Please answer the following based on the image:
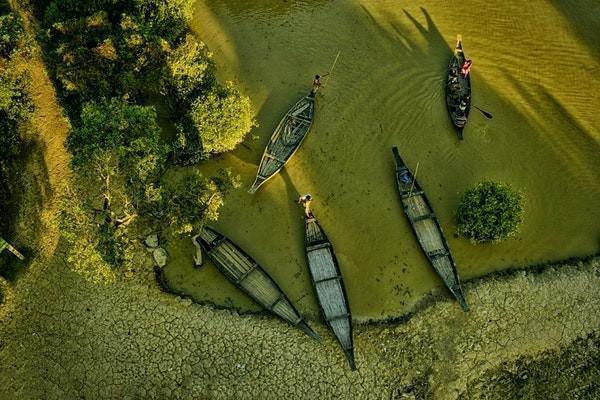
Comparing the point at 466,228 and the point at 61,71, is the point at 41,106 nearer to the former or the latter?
the point at 61,71

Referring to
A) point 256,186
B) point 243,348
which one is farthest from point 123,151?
point 243,348

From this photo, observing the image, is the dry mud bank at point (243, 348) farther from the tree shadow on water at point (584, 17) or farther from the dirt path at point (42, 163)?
the tree shadow on water at point (584, 17)

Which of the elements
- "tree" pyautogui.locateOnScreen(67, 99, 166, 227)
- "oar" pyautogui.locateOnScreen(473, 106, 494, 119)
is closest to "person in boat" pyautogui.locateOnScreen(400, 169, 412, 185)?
"oar" pyautogui.locateOnScreen(473, 106, 494, 119)

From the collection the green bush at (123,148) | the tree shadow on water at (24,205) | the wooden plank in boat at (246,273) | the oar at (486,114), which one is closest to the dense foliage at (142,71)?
the green bush at (123,148)

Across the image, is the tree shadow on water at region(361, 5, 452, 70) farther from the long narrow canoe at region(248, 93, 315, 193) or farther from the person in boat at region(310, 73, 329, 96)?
the long narrow canoe at region(248, 93, 315, 193)

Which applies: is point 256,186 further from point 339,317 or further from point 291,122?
point 339,317
